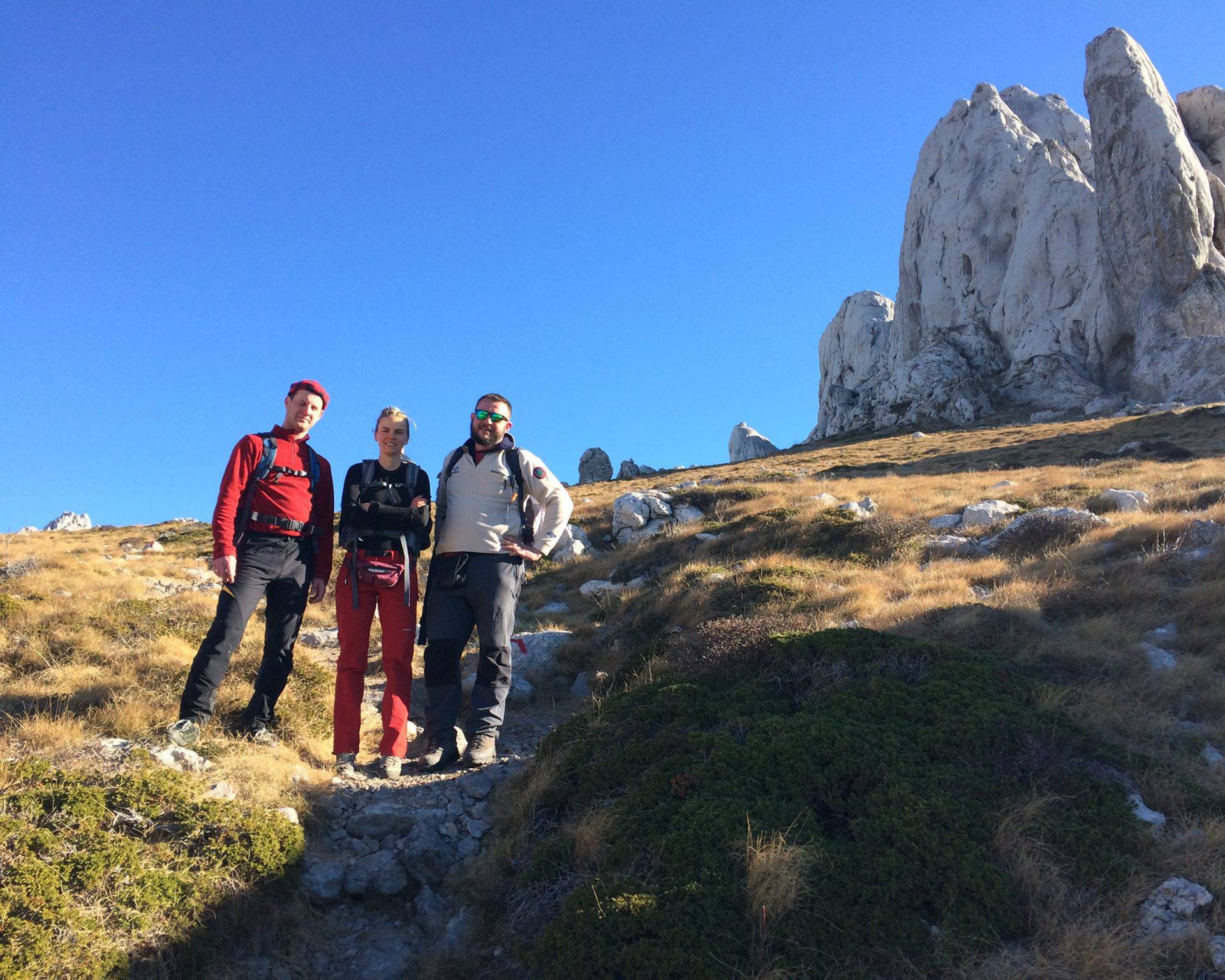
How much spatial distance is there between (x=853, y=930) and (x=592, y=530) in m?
14.4

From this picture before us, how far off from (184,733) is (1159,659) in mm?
7431

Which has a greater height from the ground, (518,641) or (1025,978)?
(518,641)

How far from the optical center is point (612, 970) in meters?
3.14

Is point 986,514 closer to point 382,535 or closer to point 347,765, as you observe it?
point 382,535

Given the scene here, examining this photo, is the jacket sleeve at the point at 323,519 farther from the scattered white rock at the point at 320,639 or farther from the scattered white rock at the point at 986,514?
the scattered white rock at the point at 986,514

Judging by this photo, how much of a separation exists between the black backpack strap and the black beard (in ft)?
0.43

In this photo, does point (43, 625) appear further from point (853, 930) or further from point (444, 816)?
point (853, 930)

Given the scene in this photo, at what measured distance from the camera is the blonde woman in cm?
581

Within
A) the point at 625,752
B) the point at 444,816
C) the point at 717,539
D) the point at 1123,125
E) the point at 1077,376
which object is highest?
the point at 1123,125

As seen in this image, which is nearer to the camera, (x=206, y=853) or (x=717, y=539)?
(x=206, y=853)

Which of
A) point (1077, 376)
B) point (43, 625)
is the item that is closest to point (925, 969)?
point (43, 625)

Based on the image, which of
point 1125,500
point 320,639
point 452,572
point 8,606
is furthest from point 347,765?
point 1125,500

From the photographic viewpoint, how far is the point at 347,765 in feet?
18.7

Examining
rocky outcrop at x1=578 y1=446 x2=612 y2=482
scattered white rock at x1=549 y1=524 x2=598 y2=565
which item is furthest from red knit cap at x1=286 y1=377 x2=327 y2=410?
rocky outcrop at x1=578 y1=446 x2=612 y2=482
